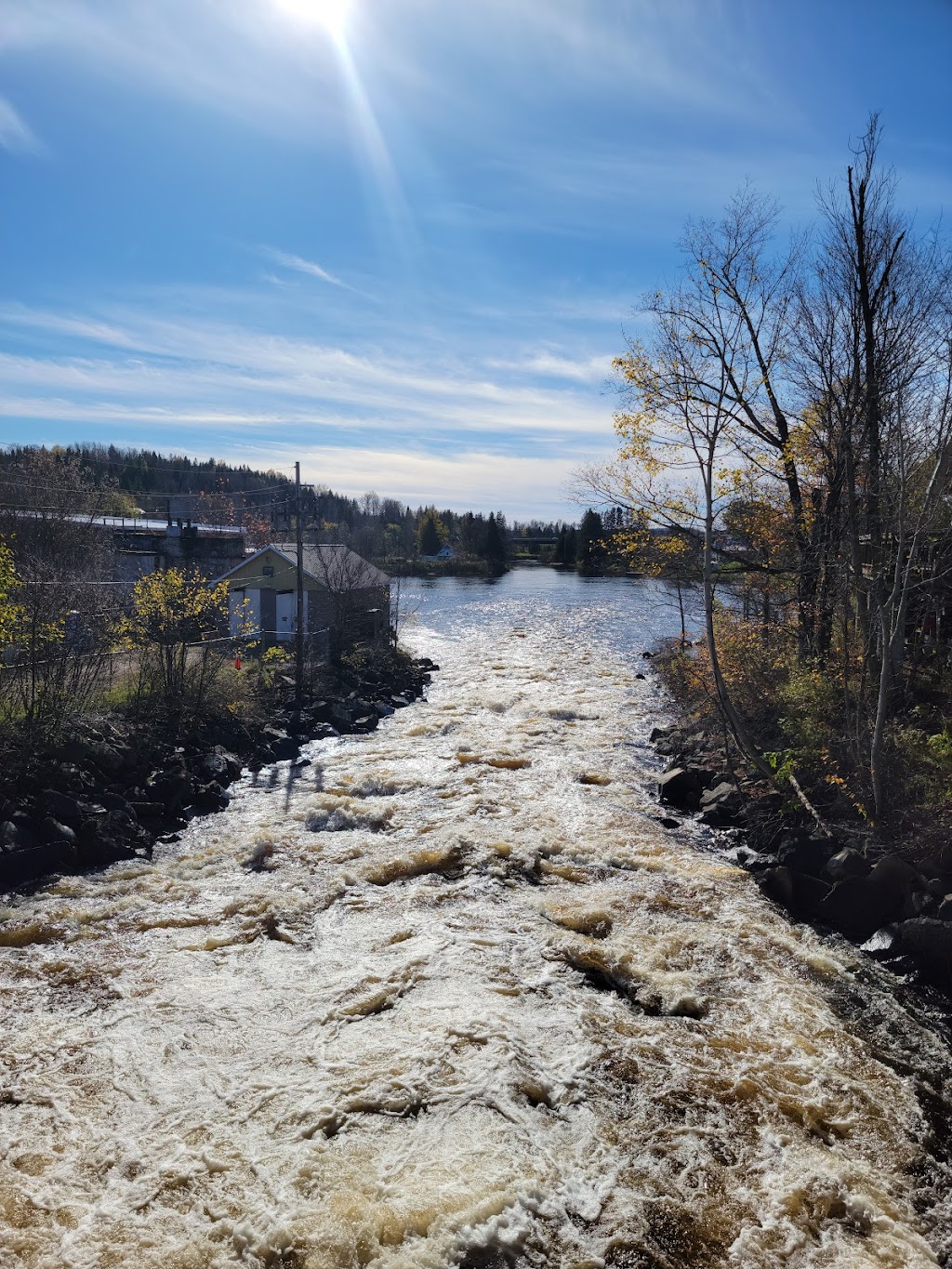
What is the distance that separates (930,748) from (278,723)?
1546 centimetres

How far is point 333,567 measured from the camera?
31516mm

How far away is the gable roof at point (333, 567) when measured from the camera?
30.9 m

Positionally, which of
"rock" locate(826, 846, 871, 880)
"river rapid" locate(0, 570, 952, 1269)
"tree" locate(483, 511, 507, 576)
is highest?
"tree" locate(483, 511, 507, 576)

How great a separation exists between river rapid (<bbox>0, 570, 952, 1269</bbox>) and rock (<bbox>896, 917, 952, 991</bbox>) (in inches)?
27.3

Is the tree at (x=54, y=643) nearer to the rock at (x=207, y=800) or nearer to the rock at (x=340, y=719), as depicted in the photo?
the rock at (x=207, y=800)

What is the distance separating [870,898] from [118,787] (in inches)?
515

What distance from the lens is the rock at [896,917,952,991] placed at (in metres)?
8.95

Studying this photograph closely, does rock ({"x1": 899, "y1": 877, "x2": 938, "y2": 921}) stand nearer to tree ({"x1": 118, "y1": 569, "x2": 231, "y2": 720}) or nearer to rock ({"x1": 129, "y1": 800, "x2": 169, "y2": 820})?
rock ({"x1": 129, "y1": 800, "x2": 169, "y2": 820})

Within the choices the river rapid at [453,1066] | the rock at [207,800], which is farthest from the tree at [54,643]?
the river rapid at [453,1066]

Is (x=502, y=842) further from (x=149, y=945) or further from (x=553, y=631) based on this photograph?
(x=553, y=631)

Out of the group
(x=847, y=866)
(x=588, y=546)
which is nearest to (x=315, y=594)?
(x=847, y=866)

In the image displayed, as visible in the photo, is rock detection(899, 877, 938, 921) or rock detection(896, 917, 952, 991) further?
rock detection(899, 877, 938, 921)

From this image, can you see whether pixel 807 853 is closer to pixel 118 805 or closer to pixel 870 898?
pixel 870 898

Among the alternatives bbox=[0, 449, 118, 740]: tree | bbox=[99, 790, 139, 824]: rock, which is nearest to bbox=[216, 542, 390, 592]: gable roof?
bbox=[0, 449, 118, 740]: tree
